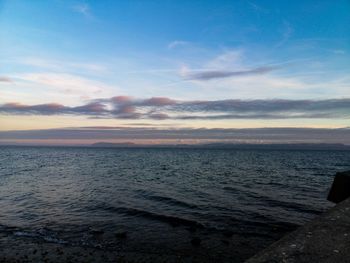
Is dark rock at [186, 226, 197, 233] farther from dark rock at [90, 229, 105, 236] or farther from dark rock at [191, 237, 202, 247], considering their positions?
dark rock at [90, 229, 105, 236]

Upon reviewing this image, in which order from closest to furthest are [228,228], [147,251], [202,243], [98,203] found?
[147,251], [202,243], [228,228], [98,203]

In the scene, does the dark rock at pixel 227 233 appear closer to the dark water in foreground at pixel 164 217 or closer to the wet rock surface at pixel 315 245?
the dark water in foreground at pixel 164 217

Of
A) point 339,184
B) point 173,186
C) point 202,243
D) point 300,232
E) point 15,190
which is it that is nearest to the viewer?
point 300,232

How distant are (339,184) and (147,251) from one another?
28.1ft

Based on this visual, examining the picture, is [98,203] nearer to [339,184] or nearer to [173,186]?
[173,186]

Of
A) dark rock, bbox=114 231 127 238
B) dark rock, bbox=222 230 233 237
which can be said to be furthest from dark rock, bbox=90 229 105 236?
dark rock, bbox=222 230 233 237

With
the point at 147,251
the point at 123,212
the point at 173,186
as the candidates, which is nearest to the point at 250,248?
the point at 147,251

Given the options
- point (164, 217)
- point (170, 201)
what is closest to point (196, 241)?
point (164, 217)

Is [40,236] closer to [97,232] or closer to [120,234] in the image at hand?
[97,232]

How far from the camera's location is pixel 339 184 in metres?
8.42

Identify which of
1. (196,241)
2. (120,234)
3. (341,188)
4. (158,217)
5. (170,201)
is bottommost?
(170,201)

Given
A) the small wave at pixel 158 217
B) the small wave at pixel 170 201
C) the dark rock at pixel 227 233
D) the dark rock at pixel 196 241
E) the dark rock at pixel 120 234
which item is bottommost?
the small wave at pixel 170 201

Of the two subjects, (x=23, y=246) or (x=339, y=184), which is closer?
(x=339, y=184)

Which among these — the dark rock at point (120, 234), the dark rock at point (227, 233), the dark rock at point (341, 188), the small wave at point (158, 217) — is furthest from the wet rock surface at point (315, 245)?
the small wave at point (158, 217)
